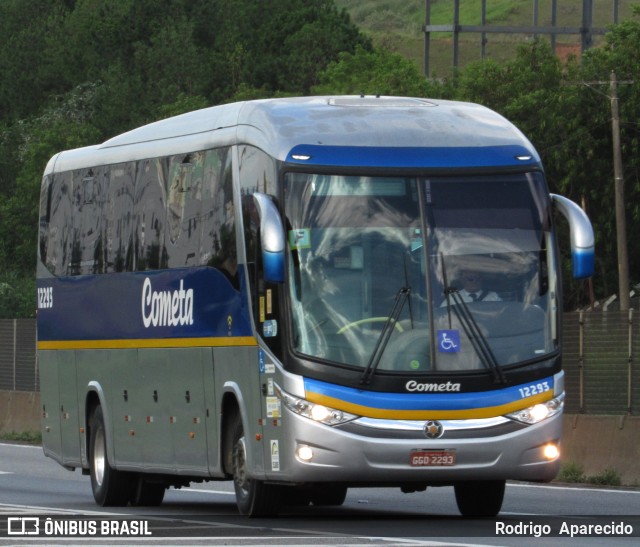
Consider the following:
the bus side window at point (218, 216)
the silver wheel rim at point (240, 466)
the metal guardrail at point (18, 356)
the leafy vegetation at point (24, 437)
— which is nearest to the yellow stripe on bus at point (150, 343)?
the bus side window at point (218, 216)

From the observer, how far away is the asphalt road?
14.2 metres

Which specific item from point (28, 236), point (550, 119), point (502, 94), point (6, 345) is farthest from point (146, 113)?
point (6, 345)

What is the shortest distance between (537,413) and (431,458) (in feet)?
3.33

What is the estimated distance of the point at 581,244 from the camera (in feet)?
50.3

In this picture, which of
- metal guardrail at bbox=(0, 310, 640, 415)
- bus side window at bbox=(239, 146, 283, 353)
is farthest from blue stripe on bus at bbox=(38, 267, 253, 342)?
metal guardrail at bbox=(0, 310, 640, 415)

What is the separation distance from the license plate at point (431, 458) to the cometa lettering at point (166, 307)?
3527mm

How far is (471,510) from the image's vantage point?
1695 cm

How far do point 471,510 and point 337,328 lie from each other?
2.85 metres

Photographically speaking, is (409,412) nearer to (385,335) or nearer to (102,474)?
(385,335)

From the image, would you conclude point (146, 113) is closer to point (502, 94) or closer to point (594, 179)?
point (502, 94)

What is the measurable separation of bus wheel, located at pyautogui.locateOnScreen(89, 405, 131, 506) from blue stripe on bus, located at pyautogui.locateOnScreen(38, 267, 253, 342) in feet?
3.21

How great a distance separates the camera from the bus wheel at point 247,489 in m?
16.1

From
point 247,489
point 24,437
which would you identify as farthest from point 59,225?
point 24,437

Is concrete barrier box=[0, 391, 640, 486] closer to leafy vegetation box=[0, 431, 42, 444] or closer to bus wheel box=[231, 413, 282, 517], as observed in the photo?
bus wheel box=[231, 413, 282, 517]
